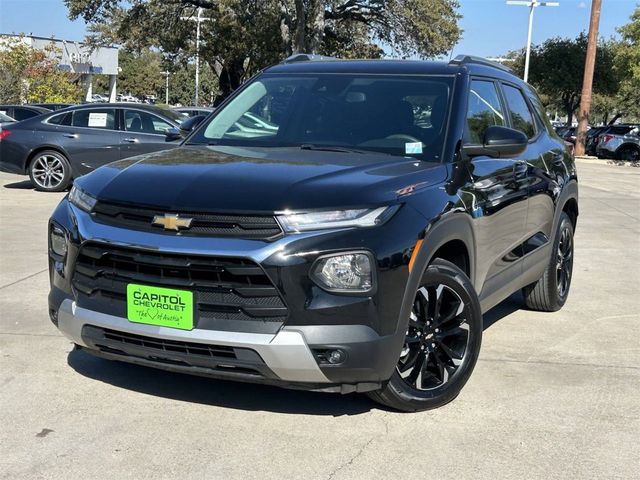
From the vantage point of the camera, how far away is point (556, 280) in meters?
6.11

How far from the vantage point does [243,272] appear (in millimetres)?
3291

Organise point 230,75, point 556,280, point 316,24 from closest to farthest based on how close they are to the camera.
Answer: point 556,280 → point 316,24 → point 230,75

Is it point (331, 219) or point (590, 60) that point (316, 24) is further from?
point (331, 219)

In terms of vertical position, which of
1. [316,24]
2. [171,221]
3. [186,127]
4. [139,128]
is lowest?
[171,221]

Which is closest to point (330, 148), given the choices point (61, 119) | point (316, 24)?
point (61, 119)

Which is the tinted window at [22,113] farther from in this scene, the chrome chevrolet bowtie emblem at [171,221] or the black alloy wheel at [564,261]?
the chrome chevrolet bowtie emblem at [171,221]

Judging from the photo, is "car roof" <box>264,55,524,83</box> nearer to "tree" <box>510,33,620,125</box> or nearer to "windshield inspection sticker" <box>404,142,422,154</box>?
"windshield inspection sticker" <box>404,142,422,154</box>

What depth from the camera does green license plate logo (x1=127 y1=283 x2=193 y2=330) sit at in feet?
11.1

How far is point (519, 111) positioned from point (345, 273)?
2959 mm

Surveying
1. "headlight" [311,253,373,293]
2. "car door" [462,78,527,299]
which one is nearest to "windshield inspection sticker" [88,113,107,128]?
"car door" [462,78,527,299]

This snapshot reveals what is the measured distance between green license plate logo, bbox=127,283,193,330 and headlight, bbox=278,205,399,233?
0.54 m

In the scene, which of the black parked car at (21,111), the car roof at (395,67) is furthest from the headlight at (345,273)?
the black parked car at (21,111)

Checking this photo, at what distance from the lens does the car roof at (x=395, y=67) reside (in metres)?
4.77

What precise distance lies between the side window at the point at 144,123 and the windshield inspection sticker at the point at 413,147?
927 centimetres
